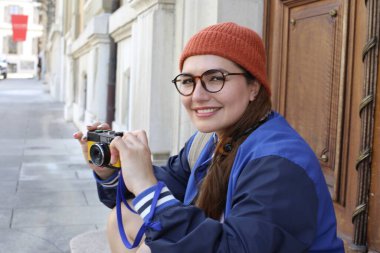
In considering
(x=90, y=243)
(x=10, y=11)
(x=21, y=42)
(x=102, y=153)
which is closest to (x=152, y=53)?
(x=90, y=243)

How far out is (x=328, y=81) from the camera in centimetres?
299

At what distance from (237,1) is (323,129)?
1.22m

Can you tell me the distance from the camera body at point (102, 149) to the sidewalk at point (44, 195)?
84.7 inches

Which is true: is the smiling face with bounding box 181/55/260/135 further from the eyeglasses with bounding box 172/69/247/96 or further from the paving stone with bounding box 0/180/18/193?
the paving stone with bounding box 0/180/18/193

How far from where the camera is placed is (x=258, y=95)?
1741 mm

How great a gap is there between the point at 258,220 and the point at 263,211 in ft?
0.09

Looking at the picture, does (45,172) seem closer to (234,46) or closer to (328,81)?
(328,81)

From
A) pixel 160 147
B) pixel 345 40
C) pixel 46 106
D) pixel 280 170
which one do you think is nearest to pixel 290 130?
pixel 280 170

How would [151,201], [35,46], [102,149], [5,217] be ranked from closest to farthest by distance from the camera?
[151,201], [102,149], [5,217], [35,46]

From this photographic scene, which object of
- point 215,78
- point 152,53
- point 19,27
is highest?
point 19,27

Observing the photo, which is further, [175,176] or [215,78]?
[175,176]

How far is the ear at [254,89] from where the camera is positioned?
68.4 inches

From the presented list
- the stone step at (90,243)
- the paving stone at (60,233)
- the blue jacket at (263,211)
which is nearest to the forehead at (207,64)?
the blue jacket at (263,211)

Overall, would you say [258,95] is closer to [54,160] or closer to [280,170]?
[280,170]
